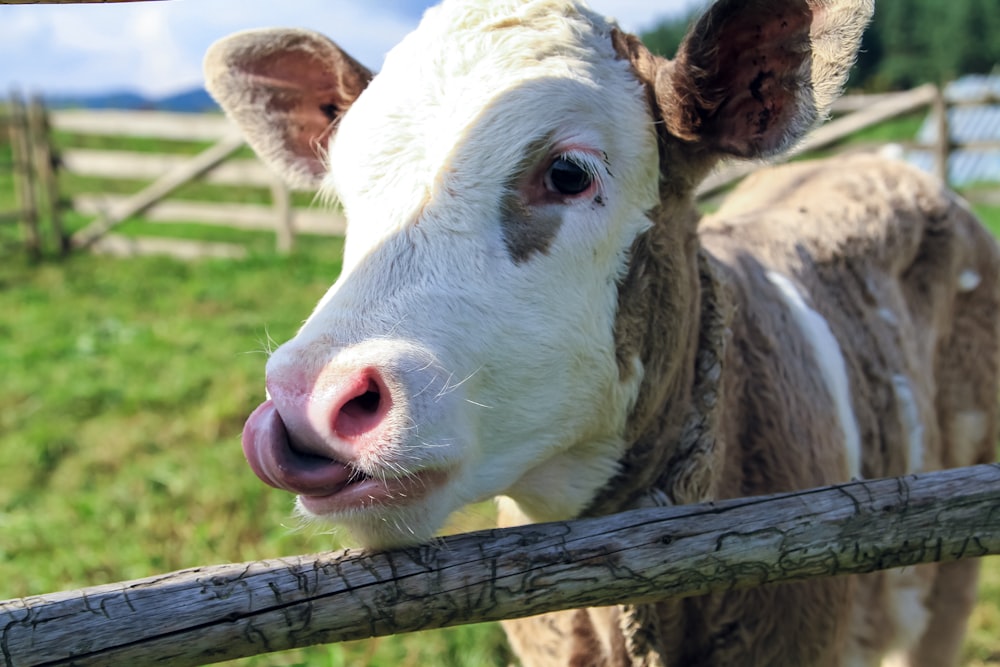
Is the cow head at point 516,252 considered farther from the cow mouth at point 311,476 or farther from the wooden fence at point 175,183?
the wooden fence at point 175,183

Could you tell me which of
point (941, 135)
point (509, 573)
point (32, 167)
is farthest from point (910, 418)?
point (32, 167)

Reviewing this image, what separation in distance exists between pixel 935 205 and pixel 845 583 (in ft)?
6.28

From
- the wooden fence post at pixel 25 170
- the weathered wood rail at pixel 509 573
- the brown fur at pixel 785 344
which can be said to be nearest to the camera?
the weathered wood rail at pixel 509 573

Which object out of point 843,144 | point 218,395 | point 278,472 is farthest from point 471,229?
point 843,144

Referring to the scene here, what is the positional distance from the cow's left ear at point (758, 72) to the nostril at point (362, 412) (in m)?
1.05

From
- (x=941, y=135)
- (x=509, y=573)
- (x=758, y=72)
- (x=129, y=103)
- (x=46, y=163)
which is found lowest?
(x=129, y=103)

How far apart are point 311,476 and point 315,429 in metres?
0.08

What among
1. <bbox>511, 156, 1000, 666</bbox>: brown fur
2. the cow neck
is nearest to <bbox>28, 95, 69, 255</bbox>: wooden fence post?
<bbox>511, 156, 1000, 666</bbox>: brown fur

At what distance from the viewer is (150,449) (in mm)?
5672

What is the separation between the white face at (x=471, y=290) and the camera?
1690mm

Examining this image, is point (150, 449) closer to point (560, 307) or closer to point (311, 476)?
point (560, 307)

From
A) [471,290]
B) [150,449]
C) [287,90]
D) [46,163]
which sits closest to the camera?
[471,290]

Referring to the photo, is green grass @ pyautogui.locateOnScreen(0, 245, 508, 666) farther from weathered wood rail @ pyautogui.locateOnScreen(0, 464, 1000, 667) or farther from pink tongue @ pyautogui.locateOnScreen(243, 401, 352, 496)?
weathered wood rail @ pyautogui.locateOnScreen(0, 464, 1000, 667)

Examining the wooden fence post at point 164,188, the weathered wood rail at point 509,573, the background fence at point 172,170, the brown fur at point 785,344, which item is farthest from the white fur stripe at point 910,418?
the wooden fence post at point 164,188
